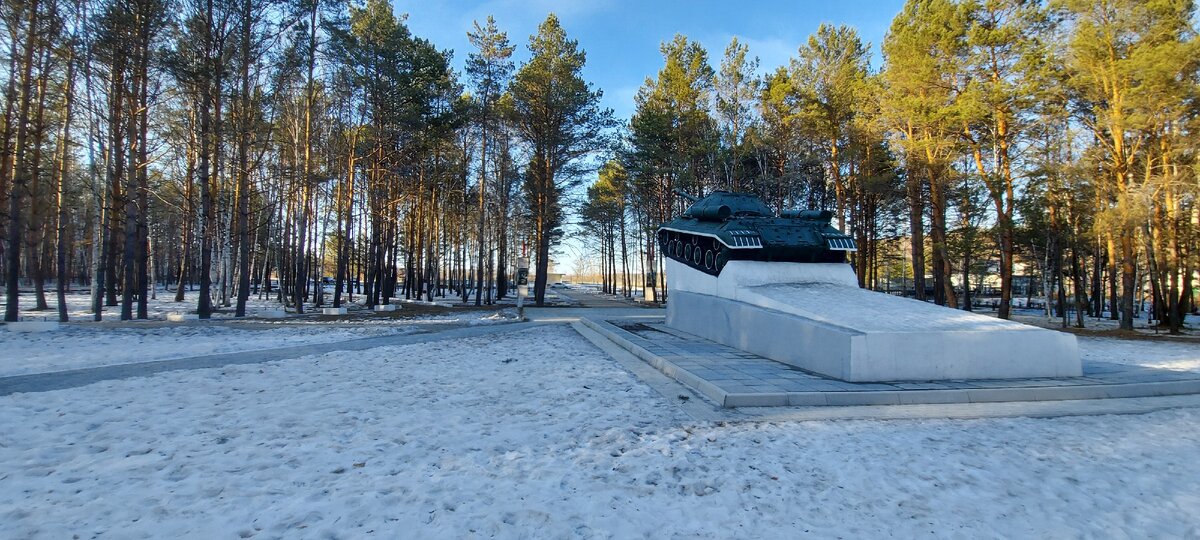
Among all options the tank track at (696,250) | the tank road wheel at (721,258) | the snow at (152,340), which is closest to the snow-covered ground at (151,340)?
the snow at (152,340)

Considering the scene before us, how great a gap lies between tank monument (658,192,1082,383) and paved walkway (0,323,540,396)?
5570 millimetres

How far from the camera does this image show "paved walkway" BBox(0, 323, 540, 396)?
588 centimetres

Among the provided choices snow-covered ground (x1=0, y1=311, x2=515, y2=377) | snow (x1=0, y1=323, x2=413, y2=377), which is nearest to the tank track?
snow-covered ground (x1=0, y1=311, x2=515, y2=377)

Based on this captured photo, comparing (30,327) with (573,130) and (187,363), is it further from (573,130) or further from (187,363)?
(573,130)

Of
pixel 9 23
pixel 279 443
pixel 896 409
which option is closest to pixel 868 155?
pixel 896 409

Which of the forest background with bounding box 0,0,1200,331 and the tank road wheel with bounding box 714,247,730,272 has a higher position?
the forest background with bounding box 0,0,1200,331

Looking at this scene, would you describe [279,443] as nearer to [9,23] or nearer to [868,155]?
[9,23]

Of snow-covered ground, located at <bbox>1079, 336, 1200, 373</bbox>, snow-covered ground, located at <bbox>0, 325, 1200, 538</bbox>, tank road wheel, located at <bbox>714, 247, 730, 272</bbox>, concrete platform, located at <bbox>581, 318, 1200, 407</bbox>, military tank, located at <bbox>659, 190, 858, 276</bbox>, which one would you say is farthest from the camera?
tank road wheel, located at <bbox>714, 247, 730, 272</bbox>

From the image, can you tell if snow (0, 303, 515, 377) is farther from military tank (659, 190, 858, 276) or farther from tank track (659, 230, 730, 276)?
military tank (659, 190, 858, 276)

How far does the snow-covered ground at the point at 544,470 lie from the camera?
2.82 m

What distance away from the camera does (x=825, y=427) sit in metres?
4.84

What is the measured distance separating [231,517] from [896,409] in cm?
571

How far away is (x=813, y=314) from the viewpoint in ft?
25.5

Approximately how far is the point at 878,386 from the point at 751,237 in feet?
17.2
